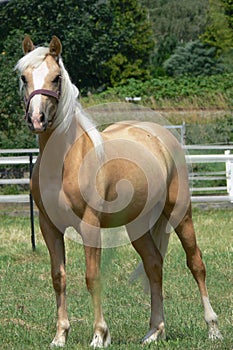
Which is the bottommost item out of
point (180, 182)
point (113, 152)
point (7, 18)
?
point (7, 18)

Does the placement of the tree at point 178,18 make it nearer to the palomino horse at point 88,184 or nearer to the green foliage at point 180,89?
the green foliage at point 180,89

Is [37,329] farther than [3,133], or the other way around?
[3,133]

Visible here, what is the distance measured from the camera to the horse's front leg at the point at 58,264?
5.80 meters

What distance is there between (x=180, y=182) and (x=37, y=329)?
63.0 inches

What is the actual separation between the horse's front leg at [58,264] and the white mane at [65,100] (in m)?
0.63

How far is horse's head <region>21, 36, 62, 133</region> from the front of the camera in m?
5.36

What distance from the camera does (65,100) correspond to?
18.6ft

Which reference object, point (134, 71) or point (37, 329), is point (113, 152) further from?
point (134, 71)

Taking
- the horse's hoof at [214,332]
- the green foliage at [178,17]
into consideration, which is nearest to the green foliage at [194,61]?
the green foliage at [178,17]

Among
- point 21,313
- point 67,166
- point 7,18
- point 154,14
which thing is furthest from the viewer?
point 154,14

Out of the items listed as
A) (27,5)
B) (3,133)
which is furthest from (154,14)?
(3,133)

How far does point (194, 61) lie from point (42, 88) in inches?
1754

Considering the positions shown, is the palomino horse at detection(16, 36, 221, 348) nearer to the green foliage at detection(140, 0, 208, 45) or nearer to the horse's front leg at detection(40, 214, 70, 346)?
the horse's front leg at detection(40, 214, 70, 346)

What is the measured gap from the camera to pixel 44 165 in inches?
225
